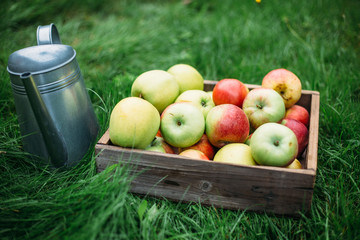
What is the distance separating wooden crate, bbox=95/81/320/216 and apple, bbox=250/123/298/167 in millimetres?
70

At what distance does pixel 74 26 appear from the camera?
379 centimetres

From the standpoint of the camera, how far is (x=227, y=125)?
1.66 meters

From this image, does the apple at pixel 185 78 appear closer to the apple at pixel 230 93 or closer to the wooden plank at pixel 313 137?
the apple at pixel 230 93

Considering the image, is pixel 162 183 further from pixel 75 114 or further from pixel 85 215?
pixel 75 114

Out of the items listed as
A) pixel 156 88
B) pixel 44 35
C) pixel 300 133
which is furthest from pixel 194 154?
pixel 44 35

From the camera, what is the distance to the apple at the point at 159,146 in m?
1.67

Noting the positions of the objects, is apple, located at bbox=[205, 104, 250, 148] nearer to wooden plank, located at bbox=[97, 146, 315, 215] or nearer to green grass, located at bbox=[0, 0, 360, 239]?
wooden plank, located at bbox=[97, 146, 315, 215]

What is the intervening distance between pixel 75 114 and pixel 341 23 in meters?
3.34

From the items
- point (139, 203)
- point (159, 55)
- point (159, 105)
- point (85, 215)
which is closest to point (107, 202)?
point (85, 215)

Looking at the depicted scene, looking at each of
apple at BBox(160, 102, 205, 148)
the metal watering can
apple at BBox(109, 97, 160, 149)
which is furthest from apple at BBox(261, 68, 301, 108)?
the metal watering can

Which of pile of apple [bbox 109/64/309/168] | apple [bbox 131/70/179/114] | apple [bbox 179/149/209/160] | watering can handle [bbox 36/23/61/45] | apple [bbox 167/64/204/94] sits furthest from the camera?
apple [bbox 167/64/204/94]

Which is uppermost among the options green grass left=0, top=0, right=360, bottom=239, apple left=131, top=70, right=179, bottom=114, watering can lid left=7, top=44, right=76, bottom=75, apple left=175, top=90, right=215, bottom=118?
watering can lid left=7, top=44, right=76, bottom=75

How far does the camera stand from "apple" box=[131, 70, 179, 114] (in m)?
1.86

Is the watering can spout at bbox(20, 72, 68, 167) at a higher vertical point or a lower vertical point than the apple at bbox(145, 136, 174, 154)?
higher
